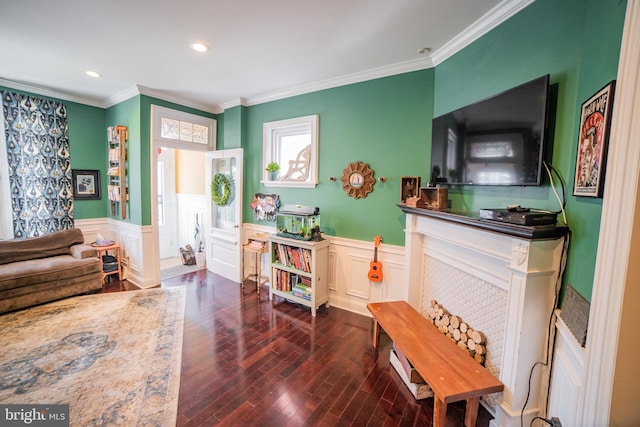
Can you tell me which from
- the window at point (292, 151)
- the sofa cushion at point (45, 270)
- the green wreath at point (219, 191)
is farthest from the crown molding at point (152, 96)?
the sofa cushion at point (45, 270)

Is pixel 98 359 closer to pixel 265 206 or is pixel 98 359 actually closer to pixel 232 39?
pixel 265 206

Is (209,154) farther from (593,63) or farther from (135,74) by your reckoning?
(593,63)

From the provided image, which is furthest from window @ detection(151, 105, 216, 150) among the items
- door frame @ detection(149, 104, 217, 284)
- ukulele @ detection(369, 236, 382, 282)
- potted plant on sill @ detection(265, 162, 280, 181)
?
ukulele @ detection(369, 236, 382, 282)

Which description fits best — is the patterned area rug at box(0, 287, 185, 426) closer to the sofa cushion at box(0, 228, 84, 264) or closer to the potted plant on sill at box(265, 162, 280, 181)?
the sofa cushion at box(0, 228, 84, 264)

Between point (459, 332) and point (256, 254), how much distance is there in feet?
9.18

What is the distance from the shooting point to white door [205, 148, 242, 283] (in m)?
3.98

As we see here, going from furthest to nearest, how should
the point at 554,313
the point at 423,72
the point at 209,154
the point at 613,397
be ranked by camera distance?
1. the point at 209,154
2. the point at 423,72
3. the point at 554,313
4. the point at 613,397

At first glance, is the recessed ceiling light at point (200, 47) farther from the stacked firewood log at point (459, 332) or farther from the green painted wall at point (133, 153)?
the stacked firewood log at point (459, 332)

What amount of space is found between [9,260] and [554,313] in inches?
214

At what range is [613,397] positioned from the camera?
929 mm

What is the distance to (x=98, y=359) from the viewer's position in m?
2.15

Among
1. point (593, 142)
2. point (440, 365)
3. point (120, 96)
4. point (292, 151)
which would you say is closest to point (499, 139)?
point (593, 142)

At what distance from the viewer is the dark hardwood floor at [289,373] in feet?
5.56

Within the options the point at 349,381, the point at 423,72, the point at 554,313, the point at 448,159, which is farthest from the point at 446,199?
the point at 349,381
